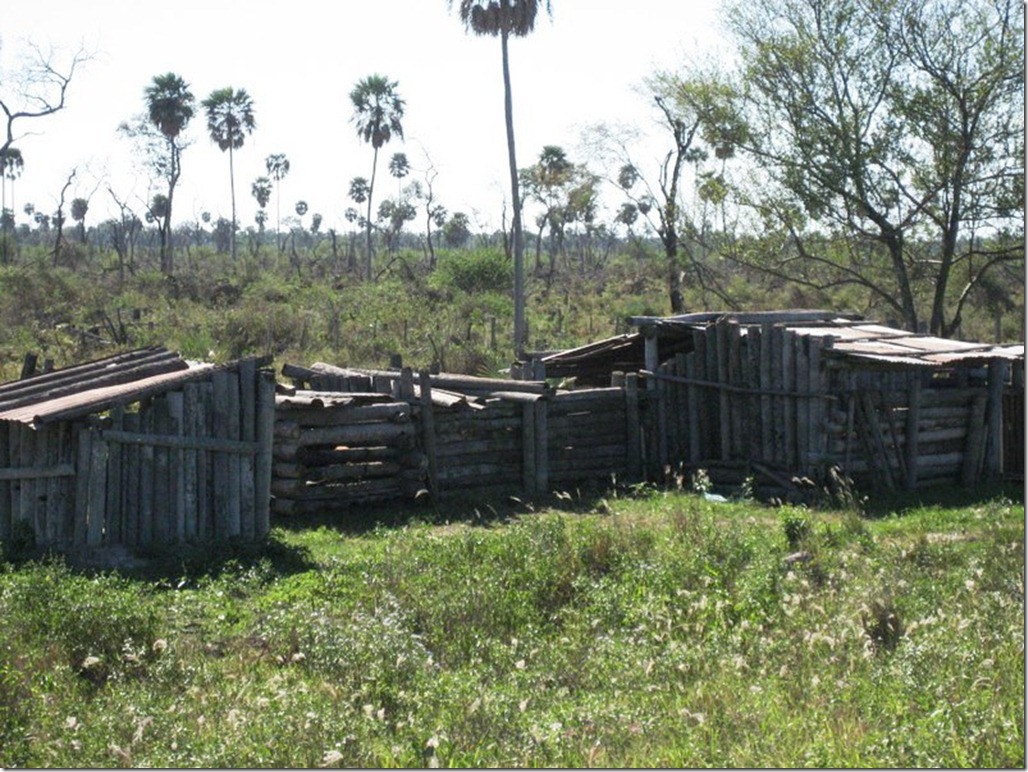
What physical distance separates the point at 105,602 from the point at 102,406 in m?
Result: 2.98

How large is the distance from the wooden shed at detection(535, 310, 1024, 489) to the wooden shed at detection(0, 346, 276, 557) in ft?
20.9

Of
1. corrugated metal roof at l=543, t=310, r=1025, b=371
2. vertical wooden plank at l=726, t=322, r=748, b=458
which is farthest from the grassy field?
vertical wooden plank at l=726, t=322, r=748, b=458

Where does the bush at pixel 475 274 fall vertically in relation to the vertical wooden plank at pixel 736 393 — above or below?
above

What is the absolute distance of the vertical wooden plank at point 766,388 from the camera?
16.0 metres

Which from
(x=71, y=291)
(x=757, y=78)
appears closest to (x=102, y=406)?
(x=757, y=78)

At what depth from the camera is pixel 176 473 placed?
1214 centimetres

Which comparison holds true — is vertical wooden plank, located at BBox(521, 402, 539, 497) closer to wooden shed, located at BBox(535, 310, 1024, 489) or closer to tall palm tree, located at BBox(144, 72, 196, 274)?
wooden shed, located at BBox(535, 310, 1024, 489)

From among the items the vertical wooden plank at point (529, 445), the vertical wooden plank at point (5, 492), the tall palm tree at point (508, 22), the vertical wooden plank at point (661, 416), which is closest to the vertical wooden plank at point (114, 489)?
the vertical wooden plank at point (5, 492)

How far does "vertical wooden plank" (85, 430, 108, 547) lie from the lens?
11592mm

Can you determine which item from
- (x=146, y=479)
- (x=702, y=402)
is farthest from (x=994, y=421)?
(x=146, y=479)

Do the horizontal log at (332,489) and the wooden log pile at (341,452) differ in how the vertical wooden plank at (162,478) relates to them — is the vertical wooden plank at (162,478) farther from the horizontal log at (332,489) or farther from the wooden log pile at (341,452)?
the horizontal log at (332,489)

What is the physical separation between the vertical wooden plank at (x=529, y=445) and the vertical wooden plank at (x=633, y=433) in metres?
1.68

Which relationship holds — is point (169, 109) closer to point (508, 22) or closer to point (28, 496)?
point (508, 22)

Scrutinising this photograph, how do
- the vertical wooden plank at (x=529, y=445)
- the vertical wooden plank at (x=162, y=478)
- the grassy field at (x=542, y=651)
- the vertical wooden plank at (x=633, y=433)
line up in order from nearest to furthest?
1. the grassy field at (x=542, y=651)
2. the vertical wooden plank at (x=162, y=478)
3. the vertical wooden plank at (x=529, y=445)
4. the vertical wooden plank at (x=633, y=433)
